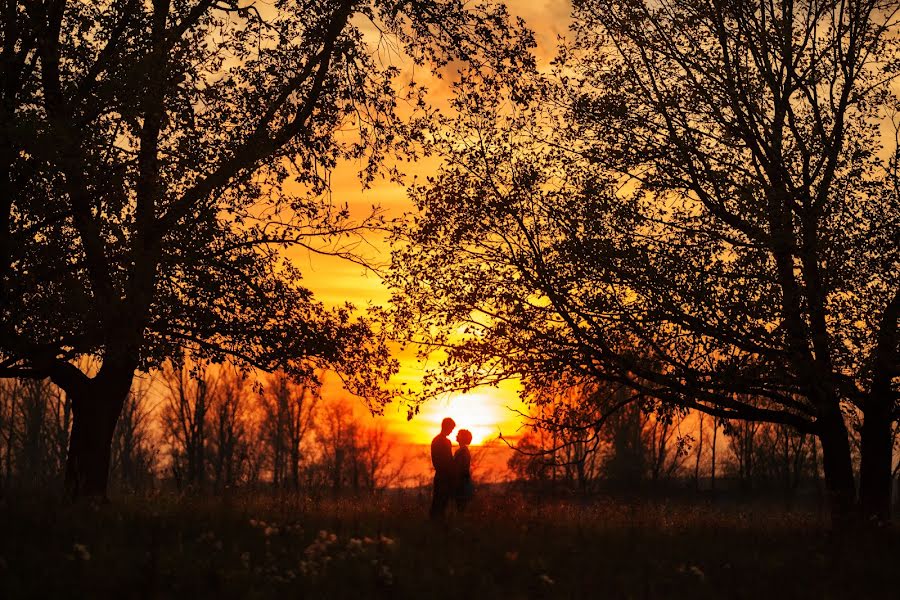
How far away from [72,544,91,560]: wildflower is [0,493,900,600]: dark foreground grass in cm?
5

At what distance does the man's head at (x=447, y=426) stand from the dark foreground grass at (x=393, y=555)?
171 cm

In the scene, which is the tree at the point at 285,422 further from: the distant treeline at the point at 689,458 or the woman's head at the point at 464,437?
the woman's head at the point at 464,437

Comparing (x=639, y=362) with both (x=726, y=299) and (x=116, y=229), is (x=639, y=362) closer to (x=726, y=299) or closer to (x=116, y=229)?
(x=726, y=299)

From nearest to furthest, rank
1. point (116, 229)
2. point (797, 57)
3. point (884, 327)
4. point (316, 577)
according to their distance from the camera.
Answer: point (316, 577) < point (116, 229) < point (884, 327) < point (797, 57)

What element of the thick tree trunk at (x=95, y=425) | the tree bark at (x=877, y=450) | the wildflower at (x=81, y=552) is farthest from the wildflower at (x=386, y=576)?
the tree bark at (x=877, y=450)

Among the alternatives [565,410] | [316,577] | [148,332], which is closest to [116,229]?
[148,332]

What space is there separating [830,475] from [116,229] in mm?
14281

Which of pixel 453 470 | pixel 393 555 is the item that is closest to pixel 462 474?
pixel 453 470

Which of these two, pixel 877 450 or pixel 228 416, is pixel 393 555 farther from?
pixel 228 416

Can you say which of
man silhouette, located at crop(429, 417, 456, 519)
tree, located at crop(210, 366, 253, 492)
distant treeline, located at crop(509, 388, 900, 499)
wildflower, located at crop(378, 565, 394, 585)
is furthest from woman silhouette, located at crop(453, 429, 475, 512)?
tree, located at crop(210, 366, 253, 492)

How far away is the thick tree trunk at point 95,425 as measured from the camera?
17.0m

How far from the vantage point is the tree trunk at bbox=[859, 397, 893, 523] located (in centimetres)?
1702

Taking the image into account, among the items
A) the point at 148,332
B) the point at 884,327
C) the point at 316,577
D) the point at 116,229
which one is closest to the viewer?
the point at 316,577

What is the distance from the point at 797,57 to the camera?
17.8 m
